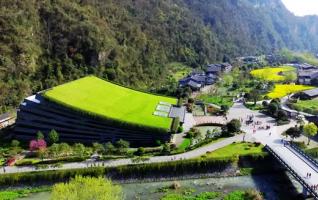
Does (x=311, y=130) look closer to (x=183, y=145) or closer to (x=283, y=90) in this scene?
(x=183, y=145)

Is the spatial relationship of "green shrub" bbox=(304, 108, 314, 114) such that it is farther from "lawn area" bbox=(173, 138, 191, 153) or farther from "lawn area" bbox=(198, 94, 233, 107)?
"lawn area" bbox=(173, 138, 191, 153)

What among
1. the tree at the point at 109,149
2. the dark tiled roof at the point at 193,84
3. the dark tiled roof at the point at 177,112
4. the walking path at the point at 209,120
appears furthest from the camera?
the dark tiled roof at the point at 193,84

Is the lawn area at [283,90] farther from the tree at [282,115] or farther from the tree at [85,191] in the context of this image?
the tree at [85,191]

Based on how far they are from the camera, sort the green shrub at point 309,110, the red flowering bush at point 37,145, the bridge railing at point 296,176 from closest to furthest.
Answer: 1. the bridge railing at point 296,176
2. the red flowering bush at point 37,145
3. the green shrub at point 309,110

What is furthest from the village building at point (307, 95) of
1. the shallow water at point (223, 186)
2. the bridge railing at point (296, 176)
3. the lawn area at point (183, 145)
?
the shallow water at point (223, 186)

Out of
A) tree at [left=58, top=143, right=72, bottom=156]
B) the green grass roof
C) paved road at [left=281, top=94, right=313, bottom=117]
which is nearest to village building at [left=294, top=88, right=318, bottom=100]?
paved road at [left=281, top=94, right=313, bottom=117]

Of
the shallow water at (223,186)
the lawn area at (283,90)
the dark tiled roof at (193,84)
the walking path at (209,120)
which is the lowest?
the shallow water at (223,186)

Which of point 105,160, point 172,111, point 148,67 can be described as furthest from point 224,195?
point 148,67
